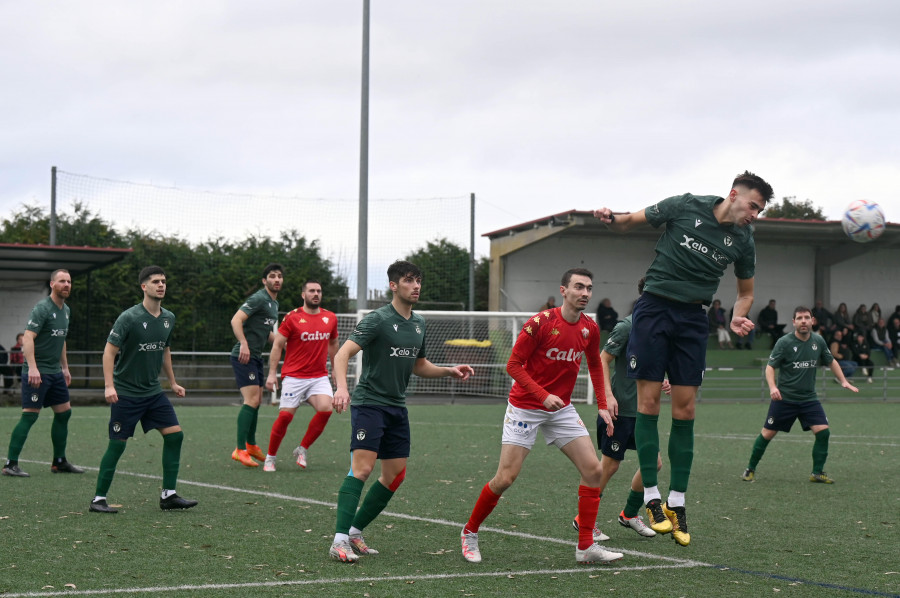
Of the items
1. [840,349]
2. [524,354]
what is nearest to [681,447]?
[524,354]

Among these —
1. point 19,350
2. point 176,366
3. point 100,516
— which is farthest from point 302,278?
point 100,516

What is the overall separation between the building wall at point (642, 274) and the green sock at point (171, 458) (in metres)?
24.1

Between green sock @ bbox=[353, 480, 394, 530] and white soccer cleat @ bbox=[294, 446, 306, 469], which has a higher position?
green sock @ bbox=[353, 480, 394, 530]

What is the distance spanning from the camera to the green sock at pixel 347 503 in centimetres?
625

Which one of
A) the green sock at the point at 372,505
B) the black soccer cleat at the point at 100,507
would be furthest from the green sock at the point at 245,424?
the green sock at the point at 372,505

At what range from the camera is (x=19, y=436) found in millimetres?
10500

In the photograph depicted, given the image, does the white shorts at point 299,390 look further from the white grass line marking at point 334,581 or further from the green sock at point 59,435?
the white grass line marking at point 334,581

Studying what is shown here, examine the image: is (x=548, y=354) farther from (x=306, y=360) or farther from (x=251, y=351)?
(x=251, y=351)

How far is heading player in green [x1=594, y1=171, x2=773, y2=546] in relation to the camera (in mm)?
6246

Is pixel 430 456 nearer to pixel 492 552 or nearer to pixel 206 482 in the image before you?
pixel 206 482

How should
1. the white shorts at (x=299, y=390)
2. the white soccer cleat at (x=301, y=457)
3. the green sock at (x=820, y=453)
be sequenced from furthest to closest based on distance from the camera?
the white shorts at (x=299, y=390)
the white soccer cleat at (x=301, y=457)
the green sock at (x=820, y=453)

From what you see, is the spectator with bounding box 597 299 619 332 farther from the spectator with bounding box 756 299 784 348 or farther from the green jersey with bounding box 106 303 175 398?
the green jersey with bounding box 106 303 175 398

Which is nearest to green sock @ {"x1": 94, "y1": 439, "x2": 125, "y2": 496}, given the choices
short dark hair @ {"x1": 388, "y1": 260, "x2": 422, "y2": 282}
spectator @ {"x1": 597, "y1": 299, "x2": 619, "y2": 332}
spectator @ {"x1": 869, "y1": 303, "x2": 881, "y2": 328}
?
short dark hair @ {"x1": 388, "y1": 260, "x2": 422, "y2": 282}

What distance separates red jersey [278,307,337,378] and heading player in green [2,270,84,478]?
93.5 inches
